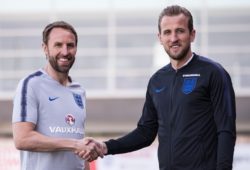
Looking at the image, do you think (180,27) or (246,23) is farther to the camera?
(246,23)

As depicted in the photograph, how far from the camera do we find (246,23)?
24.9 meters

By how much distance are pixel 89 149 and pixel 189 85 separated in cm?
99

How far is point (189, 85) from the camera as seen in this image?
5793 mm

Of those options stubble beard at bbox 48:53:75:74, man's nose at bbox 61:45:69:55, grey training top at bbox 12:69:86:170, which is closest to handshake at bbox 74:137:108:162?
grey training top at bbox 12:69:86:170

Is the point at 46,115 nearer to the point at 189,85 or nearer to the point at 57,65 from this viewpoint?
the point at 57,65

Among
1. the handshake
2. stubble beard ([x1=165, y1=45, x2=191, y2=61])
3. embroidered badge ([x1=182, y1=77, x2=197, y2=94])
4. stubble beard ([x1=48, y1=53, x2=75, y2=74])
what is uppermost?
stubble beard ([x1=165, y1=45, x2=191, y2=61])

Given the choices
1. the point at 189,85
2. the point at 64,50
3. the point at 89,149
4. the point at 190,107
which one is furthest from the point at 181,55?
the point at 89,149

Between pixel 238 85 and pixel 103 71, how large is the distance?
13.8 ft

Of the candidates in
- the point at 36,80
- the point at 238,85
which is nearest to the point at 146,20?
the point at 238,85

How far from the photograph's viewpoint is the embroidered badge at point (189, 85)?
5.77m

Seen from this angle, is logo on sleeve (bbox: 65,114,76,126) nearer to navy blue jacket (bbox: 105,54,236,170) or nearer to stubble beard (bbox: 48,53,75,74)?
stubble beard (bbox: 48,53,75,74)

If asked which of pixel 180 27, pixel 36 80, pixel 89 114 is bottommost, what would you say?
pixel 89 114

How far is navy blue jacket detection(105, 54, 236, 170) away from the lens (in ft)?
18.4

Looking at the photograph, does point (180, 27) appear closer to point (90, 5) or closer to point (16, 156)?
point (16, 156)
